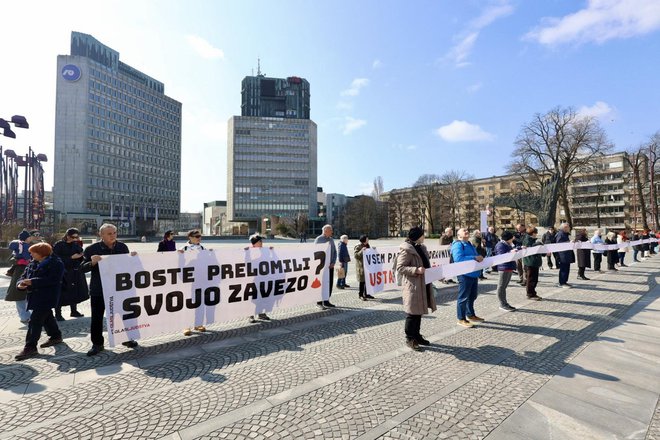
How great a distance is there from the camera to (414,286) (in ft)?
17.7

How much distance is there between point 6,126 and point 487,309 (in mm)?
21823

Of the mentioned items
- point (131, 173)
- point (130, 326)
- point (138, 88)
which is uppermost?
point (138, 88)

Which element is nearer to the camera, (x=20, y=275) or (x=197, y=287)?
(x=197, y=287)

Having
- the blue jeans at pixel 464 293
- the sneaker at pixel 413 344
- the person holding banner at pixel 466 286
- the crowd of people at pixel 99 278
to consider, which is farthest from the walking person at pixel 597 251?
the sneaker at pixel 413 344

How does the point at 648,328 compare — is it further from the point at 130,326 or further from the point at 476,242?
the point at 130,326

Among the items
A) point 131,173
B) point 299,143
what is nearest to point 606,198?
point 299,143

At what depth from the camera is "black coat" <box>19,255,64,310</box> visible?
5.27 metres

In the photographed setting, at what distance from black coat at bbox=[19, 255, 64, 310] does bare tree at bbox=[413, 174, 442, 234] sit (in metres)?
70.3

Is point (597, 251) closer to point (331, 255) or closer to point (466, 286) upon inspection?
point (466, 286)

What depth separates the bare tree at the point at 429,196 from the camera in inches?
2859

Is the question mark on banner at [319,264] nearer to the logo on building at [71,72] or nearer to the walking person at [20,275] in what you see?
the walking person at [20,275]

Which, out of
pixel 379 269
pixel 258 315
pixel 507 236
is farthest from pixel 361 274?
pixel 507 236

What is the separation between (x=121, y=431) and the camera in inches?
126

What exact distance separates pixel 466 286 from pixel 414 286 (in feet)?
6.93
